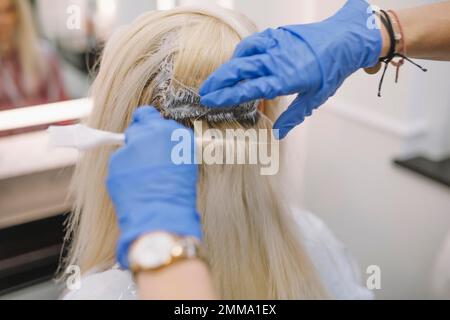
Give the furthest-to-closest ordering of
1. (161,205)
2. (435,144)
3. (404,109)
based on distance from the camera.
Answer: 1. (435,144)
2. (404,109)
3. (161,205)

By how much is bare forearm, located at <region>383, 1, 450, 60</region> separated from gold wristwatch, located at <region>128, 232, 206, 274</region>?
68 centimetres

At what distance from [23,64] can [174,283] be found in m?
1.19

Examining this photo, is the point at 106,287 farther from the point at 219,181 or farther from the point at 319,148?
the point at 319,148

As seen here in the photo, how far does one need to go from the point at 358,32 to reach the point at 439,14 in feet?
0.89

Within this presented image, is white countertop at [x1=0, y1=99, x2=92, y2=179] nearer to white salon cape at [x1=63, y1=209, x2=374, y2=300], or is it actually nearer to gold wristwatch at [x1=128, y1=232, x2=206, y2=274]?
white salon cape at [x1=63, y1=209, x2=374, y2=300]

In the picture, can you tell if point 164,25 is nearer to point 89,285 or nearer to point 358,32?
point 358,32

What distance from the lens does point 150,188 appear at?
62 cm

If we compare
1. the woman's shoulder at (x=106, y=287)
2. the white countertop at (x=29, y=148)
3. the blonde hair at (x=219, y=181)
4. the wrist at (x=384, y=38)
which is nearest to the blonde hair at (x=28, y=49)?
the white countertop at (x=29, y=148)

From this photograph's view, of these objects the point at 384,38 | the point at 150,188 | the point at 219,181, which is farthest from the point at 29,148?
the point at 384,38

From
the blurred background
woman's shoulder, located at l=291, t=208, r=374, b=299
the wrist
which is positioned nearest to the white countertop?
the blurred background

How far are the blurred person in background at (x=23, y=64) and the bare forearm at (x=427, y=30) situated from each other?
3.56 feet

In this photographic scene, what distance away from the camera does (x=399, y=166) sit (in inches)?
63.9

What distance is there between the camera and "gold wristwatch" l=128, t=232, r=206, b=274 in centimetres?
56
